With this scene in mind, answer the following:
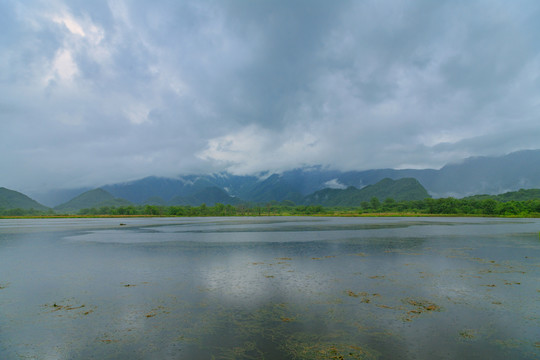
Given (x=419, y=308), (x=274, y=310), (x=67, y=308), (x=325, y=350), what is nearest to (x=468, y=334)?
(x=419, y=308)

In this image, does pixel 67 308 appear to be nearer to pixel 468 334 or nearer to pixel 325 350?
pixel 325 350

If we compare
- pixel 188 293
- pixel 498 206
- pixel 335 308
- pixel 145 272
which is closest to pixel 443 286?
pixel 335 308

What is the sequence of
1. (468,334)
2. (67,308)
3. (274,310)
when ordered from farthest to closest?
(67,308), (274,310), (468,334)

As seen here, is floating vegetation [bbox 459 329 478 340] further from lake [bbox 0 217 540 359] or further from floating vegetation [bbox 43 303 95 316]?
floating vegetation [bbox 43 303 95 316]

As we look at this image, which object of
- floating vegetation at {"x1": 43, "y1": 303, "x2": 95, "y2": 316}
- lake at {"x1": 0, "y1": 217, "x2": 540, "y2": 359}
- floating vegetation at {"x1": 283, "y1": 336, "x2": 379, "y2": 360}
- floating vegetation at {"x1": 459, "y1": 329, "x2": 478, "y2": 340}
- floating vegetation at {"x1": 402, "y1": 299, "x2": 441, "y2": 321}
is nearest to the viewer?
floating vegetation at {"x1": 283, "y1": 336, "x2": 379, "y2": 360}

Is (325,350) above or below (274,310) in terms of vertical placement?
above

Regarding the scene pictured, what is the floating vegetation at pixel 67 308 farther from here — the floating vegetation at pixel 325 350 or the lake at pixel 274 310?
the floating vegetation at pixel 325 350

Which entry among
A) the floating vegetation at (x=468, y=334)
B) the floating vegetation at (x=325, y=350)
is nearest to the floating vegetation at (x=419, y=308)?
the floating vegetation at (x=468, y=334)

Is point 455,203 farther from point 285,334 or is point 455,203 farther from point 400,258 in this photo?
point 285,334

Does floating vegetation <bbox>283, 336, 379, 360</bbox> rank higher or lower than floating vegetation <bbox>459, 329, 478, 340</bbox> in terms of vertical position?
higher

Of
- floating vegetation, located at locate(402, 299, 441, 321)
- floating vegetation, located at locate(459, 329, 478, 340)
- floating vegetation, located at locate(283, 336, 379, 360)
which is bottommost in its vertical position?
floating vegetation, located at locate(402, 299, 441, 321)

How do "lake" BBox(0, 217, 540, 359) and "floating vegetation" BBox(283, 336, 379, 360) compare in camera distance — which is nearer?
"floating vegetation" BBox(283, 336, 379, 360)

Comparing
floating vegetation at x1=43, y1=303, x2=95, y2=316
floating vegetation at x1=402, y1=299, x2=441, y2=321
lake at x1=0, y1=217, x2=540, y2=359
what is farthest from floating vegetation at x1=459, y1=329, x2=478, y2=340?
floating vegetation at x1=43, y1=303, x2=95, y2=316

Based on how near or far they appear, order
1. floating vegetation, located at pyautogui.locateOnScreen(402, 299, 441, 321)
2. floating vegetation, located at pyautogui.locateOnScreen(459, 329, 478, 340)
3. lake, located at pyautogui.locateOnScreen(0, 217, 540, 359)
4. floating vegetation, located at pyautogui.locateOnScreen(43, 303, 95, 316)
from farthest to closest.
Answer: floating vegetation, located at pyautogui.locateOnScreen(43, 303, 95, 316), floating vegetation, located at pyautogui.locateOnScreen(402, 299, 441, 321), floating vegetation, located at pyautogui.locateOnScreen(459, 329, 478, 340), lake, located at pyautogui.locateOnScreen(0, 217, 540, 359)
